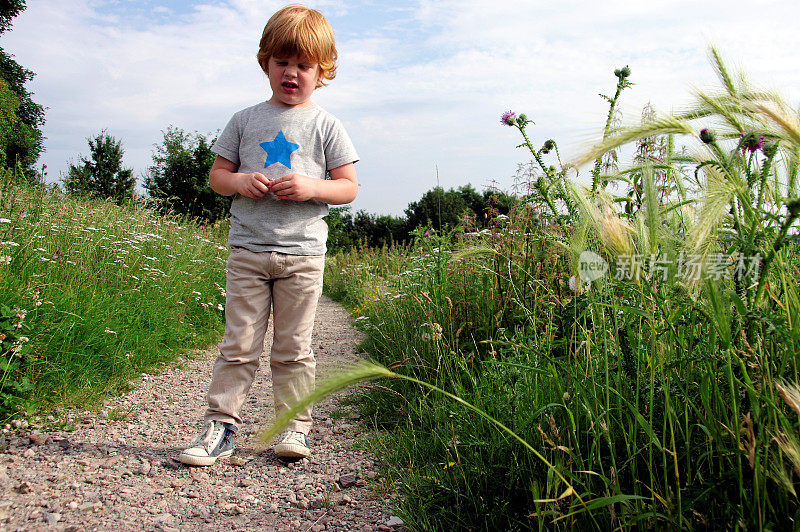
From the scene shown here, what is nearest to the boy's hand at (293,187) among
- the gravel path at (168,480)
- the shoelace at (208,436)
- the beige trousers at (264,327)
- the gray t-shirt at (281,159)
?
the gray t-shirt at (281,159)

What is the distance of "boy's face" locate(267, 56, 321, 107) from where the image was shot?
2.48 metres

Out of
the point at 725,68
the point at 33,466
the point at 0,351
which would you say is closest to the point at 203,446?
the point at 33,466

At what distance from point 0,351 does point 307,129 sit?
6.38 ft

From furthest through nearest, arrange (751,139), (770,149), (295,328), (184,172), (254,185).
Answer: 1. (184,172)
2. (295,328)
3. (254,185)
4. (770,149)
5. (751,139)

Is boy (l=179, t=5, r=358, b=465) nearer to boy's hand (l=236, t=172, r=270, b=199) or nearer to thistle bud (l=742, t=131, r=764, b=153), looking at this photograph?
boy's hand (l=236, t=172, r=270, b=199)

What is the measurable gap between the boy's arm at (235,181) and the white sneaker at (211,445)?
43.1 inches

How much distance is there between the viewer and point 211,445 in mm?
2398

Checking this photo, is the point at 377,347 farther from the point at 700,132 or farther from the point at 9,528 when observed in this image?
the point at 700,132

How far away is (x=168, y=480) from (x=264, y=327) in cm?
80

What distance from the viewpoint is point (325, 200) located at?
254cm

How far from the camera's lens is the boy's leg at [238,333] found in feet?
8.21

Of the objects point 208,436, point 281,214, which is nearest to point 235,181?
point 281,214

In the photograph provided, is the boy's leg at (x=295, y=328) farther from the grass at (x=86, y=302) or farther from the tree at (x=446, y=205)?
the tree at (x=446, y=205)

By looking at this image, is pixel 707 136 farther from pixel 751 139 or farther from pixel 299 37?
pixel 299 37
